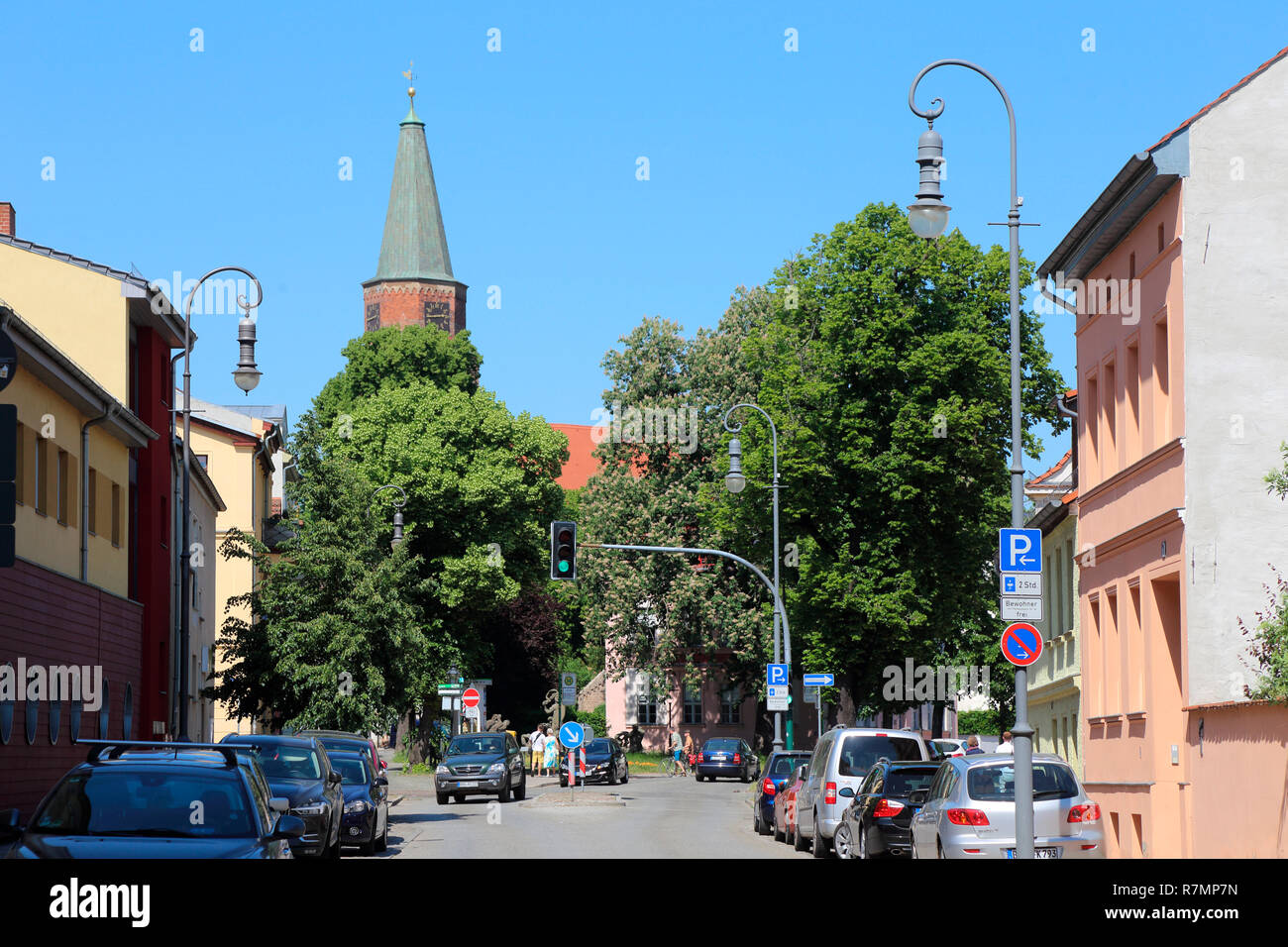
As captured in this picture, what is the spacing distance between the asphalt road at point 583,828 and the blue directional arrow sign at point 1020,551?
690cm

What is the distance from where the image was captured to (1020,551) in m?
17.8

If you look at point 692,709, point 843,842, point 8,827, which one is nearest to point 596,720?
point 692,709

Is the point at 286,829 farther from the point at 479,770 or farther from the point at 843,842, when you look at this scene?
the point at 479,770

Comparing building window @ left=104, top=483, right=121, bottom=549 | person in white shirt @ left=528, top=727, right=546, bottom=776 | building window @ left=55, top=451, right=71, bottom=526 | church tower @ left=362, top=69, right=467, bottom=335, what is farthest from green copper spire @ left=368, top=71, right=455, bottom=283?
building window @ left=55, top=451, right=71, bottom=526

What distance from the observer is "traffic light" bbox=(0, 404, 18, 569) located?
1484cm

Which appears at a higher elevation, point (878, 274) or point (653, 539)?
point (878, 274)

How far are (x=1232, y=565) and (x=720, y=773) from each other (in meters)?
39.7

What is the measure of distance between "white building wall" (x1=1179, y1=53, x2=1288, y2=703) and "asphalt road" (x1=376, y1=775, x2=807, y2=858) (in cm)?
689

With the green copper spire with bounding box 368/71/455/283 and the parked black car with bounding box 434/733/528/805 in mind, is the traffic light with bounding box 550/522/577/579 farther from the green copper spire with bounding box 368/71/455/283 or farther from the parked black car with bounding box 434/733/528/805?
the green copper spire with bounding box 368/71/455/283

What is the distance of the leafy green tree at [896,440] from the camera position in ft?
136

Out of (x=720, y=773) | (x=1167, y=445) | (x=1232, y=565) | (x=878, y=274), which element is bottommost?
(x=720, y=773)
